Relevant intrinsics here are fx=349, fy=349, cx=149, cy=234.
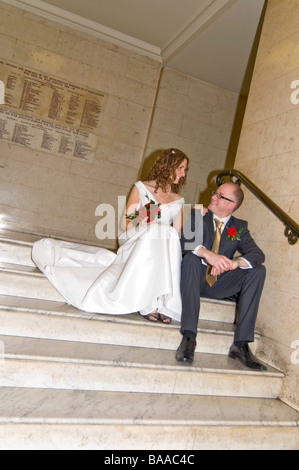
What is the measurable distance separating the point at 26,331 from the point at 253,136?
113 inches

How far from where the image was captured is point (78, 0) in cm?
518

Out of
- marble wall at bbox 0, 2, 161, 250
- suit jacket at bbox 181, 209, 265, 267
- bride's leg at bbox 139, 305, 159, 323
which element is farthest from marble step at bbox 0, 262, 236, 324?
marble wall at bbox 0, 2, 161, 250

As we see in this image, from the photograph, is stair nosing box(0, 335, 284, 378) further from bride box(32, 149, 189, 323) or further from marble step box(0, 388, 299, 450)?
bride box(32, 149, 189, 323)

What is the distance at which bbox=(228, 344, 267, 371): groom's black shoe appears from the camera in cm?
266

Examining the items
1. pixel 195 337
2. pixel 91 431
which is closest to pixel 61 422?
pixel 91 431

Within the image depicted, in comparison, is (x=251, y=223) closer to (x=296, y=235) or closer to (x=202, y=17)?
(x=296, y=235)

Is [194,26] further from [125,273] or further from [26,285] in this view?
[26,285]

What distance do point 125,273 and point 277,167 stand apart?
177 centimetres

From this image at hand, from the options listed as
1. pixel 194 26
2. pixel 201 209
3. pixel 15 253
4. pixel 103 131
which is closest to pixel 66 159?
pixel 103 131

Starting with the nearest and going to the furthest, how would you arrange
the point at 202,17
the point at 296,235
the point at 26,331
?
the point at 26,331 < the point at 296,235 < the point at 202,17

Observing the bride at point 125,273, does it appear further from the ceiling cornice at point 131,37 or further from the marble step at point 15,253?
the ceiling cornice at point 131,37

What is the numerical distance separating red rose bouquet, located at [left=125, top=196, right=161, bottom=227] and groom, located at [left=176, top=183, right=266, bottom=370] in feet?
1.18

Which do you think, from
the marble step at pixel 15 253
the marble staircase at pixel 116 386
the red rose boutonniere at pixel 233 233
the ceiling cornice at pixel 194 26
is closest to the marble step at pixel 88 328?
the marble staircase at pixel 116 386

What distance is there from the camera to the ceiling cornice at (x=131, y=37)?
4.91 meters
